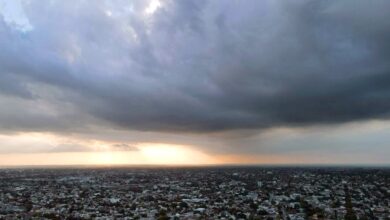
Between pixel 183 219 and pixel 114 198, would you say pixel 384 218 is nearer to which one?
pixel 183 219

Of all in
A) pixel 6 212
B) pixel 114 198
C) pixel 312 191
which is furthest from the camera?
pixel 312 191

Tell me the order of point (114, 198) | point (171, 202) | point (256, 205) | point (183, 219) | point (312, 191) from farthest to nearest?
point (312, 191), point (114, 198), point (171, 202), point (256, 205), point (183, 219)

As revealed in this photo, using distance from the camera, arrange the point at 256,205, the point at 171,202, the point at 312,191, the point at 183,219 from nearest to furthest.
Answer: the point at 183,219 < the point at 256,205 < the point at 171,202 < the point at 312,191

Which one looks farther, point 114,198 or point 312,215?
point 114,198

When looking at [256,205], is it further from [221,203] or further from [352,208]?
[352,208]

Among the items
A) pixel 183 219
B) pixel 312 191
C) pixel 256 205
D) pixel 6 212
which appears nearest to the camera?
pixel 183 219

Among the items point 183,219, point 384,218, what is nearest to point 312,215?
point 384,218

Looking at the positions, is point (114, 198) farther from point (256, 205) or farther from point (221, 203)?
point (256, 205)

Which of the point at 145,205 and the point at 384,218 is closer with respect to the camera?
the point at 384,218

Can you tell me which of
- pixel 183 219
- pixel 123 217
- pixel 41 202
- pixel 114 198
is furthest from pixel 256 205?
pixel 41 202
